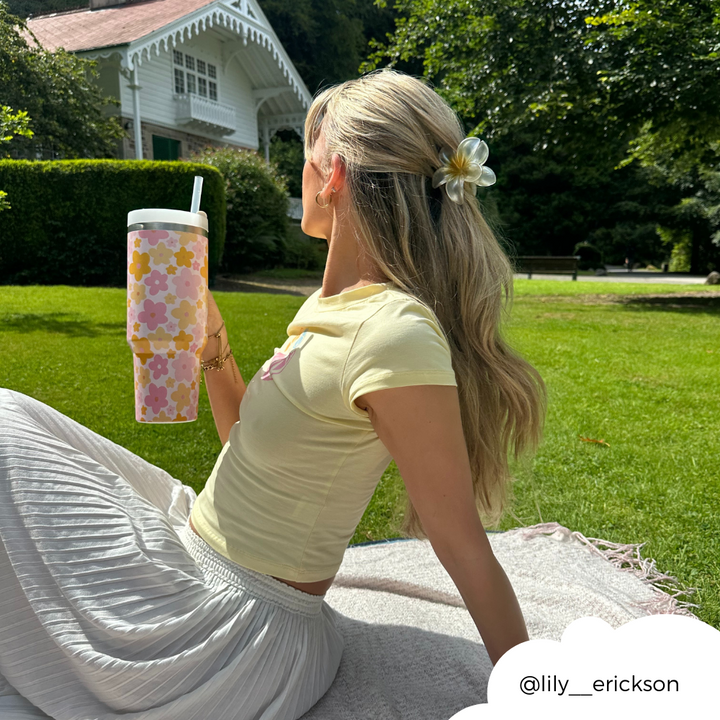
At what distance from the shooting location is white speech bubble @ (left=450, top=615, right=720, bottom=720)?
3.47ft

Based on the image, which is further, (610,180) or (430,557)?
(610,180)

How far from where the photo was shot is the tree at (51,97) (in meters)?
10.2

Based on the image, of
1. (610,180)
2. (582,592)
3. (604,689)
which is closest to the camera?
(604,689)

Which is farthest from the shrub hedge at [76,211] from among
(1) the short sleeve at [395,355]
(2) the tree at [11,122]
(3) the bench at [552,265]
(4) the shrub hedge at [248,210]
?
(3) the bench at [552,265]

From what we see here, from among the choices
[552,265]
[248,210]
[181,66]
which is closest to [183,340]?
[248,210]

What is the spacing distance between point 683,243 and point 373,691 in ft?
99.2

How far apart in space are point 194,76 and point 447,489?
65.1ft

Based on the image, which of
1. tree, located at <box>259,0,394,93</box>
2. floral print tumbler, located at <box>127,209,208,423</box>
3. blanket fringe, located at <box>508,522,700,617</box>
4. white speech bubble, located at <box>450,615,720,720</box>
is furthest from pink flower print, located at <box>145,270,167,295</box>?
tree, located at <box>259,0,394,93</box>

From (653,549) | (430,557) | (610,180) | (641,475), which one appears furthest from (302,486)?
(610,180)

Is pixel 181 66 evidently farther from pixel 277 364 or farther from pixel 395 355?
pixel 395 355

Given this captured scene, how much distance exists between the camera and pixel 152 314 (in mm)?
1525

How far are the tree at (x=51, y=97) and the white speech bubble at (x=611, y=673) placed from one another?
10.3 meters

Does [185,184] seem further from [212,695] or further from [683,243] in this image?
[683,243]

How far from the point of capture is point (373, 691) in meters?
1.72
